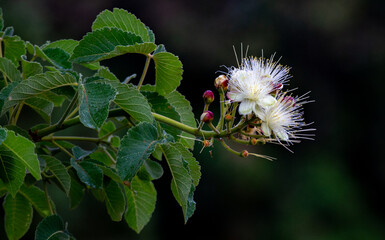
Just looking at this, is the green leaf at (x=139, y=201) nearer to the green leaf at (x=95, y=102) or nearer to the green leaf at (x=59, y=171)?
the green leaf at (x=59, y=171)

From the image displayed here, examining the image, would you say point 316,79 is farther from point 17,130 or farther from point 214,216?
point 17,130

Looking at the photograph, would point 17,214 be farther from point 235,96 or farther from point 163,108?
point 235,96

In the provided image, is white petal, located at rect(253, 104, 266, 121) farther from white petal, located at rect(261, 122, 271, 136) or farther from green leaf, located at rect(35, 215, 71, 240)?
green leaf, located at rect(35, 215, 71, 240)

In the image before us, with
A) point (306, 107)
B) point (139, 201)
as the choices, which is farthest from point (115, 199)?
point (306, 107)

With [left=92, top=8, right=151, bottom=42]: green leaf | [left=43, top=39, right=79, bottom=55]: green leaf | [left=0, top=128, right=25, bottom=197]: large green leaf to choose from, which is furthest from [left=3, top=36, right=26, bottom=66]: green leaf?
[left=0, top=128, right=25, bottom=197]: large green leaf

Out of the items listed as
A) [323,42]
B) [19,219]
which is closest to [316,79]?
[323,42]
